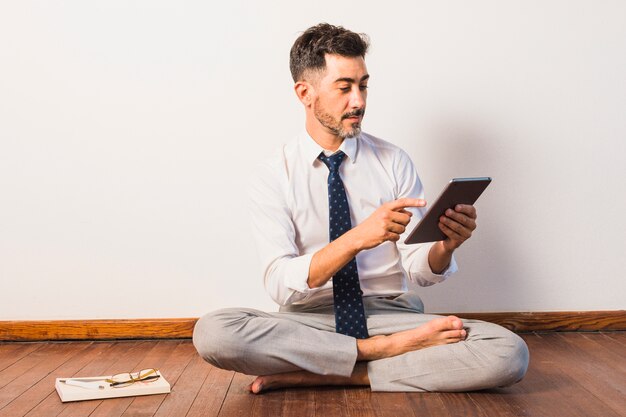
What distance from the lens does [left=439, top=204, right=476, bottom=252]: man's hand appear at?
2.56 metres

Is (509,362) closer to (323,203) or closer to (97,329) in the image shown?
(323,203)

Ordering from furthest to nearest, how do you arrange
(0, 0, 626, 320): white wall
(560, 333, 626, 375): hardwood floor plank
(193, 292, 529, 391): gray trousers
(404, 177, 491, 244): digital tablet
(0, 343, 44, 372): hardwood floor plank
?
1. (0, 0, 626, 320): white wall
2. (0, 343, 44, 372): hardwood floor plank
3. (560, 333, 626, 375): hardwood floor plank
4. (193, 292, 529, 391): gray trousers
5. (404, 177, 491, 244): digital tablet

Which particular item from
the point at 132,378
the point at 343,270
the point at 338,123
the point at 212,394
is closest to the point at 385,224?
the point at 343,270

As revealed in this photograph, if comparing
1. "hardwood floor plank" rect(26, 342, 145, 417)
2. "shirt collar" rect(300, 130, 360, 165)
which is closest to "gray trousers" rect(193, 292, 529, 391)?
"hardwood floor plank" rect(26, 342, 145, 417)

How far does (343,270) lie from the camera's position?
2.77 meters

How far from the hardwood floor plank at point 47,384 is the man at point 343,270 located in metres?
0.52

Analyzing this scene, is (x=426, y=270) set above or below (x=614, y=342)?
above

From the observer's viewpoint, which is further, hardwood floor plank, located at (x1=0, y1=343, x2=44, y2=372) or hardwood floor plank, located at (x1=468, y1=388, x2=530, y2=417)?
hardwood floor plank, located at (x1=0, y1=343, x2=44, y2=372)

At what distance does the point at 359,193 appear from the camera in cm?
288

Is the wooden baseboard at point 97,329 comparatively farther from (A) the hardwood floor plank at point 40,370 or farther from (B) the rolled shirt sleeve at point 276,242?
(B) the rolled shirt sleeve at point 276,242

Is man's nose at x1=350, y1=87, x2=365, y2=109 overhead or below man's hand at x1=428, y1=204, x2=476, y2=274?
overhead

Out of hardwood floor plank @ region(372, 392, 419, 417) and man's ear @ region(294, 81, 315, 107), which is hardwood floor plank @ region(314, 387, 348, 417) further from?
man's ear @ region(294, 81, 315, 107)

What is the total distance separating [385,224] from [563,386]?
0.82 meters

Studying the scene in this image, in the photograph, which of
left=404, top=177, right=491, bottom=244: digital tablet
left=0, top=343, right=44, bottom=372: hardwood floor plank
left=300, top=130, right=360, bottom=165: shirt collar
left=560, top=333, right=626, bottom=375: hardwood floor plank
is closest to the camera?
left=404, top=177, right=491, bottom=244: digital tablet
